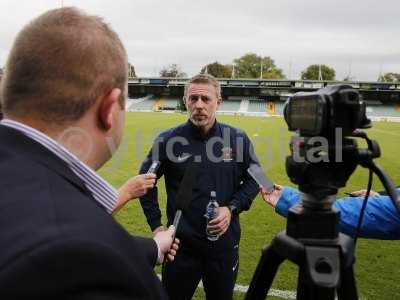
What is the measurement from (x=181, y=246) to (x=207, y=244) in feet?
0.69

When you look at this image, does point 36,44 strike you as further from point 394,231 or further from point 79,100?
point 394,231

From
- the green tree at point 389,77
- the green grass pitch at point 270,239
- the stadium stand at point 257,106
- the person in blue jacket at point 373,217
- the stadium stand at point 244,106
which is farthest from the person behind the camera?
the green tree at point 389,77

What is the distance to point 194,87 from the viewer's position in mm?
3699

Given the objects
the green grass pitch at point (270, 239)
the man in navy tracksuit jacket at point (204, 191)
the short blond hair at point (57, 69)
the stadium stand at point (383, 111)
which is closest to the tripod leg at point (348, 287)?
the short blond hair at point (57, 69)

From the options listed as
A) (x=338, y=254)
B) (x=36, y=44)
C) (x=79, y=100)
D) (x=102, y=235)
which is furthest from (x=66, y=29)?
(x=338, y=254)

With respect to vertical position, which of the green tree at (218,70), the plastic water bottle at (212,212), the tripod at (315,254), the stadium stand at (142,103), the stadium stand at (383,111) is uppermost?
the green tree at (218,70)

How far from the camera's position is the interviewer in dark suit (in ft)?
2.72

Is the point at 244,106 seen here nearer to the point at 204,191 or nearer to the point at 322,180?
the point at 204,191

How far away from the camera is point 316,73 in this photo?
87125 millimetres

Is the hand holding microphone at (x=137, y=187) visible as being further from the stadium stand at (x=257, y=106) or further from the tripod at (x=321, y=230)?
the stadium stand at (x=257, y=106)

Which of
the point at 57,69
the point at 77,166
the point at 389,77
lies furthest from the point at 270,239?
the point at 389,77

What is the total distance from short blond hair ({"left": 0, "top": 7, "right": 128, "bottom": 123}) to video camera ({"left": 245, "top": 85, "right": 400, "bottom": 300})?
0.61 m

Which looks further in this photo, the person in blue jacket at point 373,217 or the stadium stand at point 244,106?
the stadium stand at point 244,106

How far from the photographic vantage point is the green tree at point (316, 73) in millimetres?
86500
